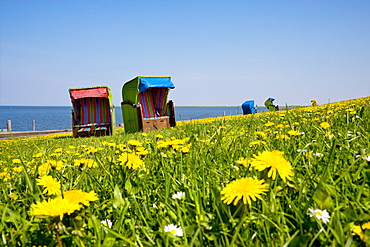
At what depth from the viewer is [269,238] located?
85cm

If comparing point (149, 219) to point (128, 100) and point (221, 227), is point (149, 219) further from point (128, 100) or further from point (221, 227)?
point (128, 100)

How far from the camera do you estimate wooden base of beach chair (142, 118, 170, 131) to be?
1093 centimetres

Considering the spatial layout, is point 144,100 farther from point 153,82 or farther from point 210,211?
point 210,211

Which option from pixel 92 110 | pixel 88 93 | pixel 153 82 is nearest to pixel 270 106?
pixel 153 82

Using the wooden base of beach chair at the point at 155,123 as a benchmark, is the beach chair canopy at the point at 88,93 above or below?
above

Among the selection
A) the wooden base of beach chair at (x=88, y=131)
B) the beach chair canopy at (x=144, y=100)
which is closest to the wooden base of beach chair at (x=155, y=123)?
the beach chair canopy at (x=144, y=100)

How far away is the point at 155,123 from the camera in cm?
1138

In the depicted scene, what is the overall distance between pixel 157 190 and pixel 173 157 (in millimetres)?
386

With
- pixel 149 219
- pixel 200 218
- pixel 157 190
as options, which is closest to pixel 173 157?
pixel 157 190

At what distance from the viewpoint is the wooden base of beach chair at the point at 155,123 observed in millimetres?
10930

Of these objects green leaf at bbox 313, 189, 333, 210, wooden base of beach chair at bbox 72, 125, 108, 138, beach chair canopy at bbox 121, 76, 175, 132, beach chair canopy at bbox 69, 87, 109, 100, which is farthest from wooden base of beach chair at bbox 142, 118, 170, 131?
green leaf at bbox 313, 189, 333, 210

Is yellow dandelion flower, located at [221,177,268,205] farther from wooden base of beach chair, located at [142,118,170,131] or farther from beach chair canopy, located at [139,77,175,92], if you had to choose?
wooden base of beach chair, located at [142,118,170,131]

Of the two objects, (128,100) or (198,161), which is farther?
(128,100)

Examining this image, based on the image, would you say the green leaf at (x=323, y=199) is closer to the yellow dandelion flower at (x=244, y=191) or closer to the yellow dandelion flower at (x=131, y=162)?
the yellow dandelion flower at (x=244, y=191)
